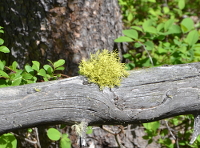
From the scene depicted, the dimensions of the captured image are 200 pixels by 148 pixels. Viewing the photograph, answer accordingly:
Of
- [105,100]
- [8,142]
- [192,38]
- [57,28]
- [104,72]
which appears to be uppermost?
[57,28]

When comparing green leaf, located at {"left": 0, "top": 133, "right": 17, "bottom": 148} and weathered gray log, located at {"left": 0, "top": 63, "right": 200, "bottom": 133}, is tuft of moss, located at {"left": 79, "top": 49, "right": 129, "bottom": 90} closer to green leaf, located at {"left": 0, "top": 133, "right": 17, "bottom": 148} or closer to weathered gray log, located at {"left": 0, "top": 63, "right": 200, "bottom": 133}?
weathered gray log, located at {"left": 0, "top": 63, "right": 200, "bottom": 133}

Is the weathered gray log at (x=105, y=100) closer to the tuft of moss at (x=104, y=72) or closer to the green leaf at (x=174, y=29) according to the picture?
the tuft of moss at (x=104, y=72)

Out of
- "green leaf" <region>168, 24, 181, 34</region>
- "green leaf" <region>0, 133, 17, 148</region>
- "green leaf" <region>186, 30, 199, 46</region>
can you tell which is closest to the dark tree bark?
"green leaf" <region>168, 24, 181, 34</region>

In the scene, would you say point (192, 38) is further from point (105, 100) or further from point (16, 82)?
point (16, 82)

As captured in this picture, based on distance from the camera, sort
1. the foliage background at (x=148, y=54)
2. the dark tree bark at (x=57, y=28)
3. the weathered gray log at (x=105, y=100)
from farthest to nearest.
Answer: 1. the dark tree bark at (x=57, y=28)
2. the foliage background at (x=148, y=54)
3. the weathered gray log at (x=105, y=100)

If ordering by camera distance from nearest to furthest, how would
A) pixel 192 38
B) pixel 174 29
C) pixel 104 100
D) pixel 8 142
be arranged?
1. pixel 104 100
2. pixel 8 142
3. pixel 192 38
4. pixel 174 29

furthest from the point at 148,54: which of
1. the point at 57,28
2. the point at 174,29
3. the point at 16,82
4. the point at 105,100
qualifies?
the point at 16,82

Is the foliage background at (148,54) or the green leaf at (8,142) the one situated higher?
the foliage background at (148,54)

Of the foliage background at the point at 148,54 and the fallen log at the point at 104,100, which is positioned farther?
the foliage background at the point at 148,54

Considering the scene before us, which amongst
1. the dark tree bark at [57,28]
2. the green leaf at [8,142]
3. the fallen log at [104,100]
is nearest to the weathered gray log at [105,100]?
the fallen log at [104,100]
